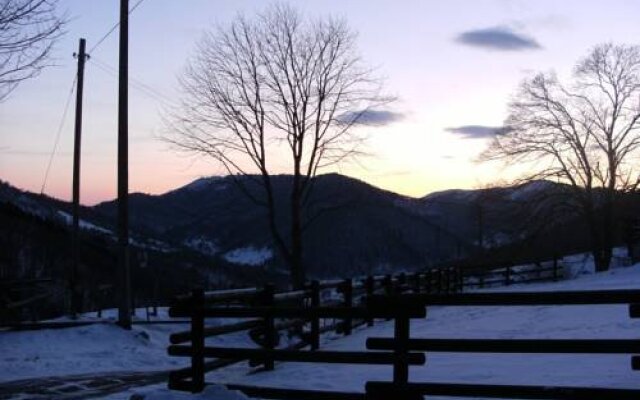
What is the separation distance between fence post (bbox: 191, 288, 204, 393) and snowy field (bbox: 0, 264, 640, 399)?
0.50 metres

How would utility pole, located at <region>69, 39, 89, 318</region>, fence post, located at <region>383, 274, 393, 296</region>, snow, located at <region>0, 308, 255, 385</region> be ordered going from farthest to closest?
utility pole, located at <region>69, 39, 89, 318</region>
fence post, located at <region>383, 274, 393, 296</region>
snow, located at <region>0, 308, 255, 385</region>

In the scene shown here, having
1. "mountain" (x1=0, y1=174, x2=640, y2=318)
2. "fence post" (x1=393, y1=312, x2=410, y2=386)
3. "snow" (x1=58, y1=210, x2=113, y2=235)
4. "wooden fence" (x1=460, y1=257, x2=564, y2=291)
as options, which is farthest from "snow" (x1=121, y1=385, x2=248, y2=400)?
"snow" (x1=58, y1=210, x2=113, y2=235)

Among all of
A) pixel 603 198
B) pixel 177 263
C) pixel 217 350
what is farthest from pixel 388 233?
pixel 217 350

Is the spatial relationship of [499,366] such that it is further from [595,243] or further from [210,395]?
[595,243]

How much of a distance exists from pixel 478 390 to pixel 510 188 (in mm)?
46720

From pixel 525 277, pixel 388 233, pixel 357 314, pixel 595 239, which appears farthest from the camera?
pixel 388 233

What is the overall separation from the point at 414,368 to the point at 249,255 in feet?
483

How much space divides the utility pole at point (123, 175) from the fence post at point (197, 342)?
11.3m

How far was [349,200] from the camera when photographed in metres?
36.2

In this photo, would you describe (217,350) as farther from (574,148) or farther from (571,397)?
(574,148)

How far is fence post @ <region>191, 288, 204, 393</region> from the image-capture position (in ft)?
29.6

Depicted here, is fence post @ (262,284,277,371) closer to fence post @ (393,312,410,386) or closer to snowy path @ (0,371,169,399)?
snowy path @ (0,371,169,399)

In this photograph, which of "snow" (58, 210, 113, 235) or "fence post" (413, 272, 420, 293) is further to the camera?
"snow" (58, 210, 113, 235)

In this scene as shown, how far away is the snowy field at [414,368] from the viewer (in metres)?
9.33
